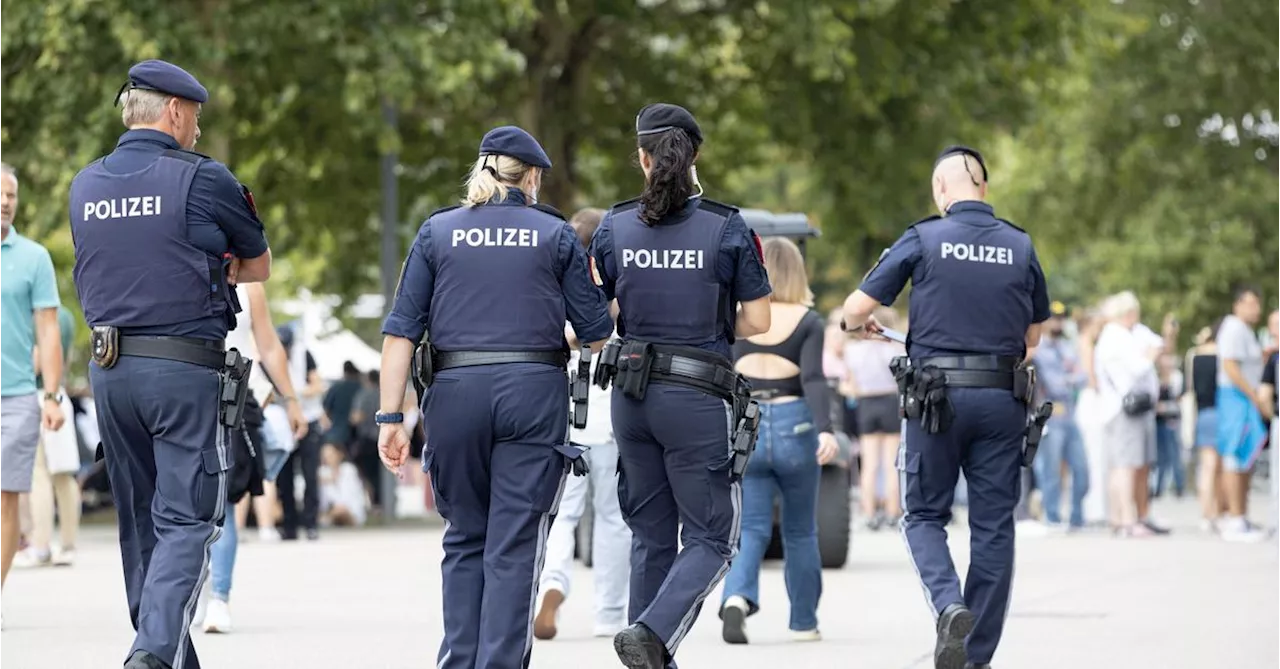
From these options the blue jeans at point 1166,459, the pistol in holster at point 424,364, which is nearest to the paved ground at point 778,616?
the pistol in holster at point 424,364

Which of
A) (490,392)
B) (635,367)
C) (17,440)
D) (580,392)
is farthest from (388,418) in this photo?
(17,440)

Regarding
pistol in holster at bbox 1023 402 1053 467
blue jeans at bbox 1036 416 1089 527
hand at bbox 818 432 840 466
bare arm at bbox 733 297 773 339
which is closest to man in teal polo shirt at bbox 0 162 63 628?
hand at bbox 818 432 840 466

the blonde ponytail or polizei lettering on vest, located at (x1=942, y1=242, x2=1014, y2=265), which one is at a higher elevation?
the blonde ponytail

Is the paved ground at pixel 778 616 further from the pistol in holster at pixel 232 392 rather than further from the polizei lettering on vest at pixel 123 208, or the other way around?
the polizei lettering on vest at pixel 123 208

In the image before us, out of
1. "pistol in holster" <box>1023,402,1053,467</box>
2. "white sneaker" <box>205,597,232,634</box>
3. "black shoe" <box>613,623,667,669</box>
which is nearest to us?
"black shoe" <box>613,623,667,669</box>

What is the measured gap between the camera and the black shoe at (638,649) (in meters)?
7.43

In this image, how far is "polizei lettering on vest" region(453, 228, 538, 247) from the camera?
24.0 feet

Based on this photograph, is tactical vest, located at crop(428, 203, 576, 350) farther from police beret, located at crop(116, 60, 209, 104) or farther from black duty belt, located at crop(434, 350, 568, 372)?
police beret, located at crop(116, 60, 209, 104)

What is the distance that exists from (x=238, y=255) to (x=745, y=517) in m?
3.63

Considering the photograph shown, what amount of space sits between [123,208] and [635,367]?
1793 millimetres

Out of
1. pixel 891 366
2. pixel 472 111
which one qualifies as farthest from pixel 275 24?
pixel 891 366

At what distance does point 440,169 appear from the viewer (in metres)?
25.9

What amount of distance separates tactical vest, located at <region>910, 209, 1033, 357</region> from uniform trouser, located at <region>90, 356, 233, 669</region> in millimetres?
2788

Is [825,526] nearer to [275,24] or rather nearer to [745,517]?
[745,517]
